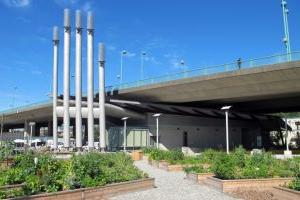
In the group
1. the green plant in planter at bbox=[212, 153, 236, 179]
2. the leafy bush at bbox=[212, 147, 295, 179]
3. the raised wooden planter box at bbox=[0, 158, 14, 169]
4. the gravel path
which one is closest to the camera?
the gravel path

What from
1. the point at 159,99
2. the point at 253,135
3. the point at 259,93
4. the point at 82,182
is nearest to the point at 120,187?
the point at 82,182

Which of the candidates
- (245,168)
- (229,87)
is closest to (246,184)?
(245,168)

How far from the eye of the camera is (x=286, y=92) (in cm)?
4606

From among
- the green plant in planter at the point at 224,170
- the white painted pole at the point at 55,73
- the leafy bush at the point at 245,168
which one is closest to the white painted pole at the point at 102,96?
the white painted pole at the point at 55,73

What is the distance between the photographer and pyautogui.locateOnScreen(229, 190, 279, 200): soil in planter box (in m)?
13.0

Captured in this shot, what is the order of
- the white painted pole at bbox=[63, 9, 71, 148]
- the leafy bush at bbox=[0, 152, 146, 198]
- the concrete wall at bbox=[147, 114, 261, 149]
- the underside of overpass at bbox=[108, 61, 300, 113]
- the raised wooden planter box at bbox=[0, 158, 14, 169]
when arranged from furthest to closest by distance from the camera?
1. the concrete wall at bbox=[147, 114, 261, 149]
2. the white painted pole at bbox=[63, 9, 71, 148]
3. the underside of overpass at bbox=[108, 61, 300, 113]
4. the raised wooden planter box at bbox=[0, 158, 14, 169]
5. the leafy bush at bbox=[0, 152, 146, 198]

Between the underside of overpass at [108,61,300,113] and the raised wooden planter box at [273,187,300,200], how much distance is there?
1012 inches

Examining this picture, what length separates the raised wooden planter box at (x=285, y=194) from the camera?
11388mm

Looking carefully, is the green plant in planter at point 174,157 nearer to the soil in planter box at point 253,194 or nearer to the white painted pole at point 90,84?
the soil in planter box at point 253,194

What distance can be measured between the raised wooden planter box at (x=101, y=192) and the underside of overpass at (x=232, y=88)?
83.0 ft

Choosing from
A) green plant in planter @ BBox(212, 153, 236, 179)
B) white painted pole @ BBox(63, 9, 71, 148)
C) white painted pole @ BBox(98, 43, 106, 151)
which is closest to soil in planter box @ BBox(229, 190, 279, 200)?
green plant in planter @ BBox(212, 153, 236, 179)

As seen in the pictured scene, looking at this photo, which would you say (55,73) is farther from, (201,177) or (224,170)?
(224,170)

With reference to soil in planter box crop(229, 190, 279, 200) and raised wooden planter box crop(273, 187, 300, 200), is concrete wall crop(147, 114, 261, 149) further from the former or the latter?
raised wooden planter box crop(273, 187, 300, 200)

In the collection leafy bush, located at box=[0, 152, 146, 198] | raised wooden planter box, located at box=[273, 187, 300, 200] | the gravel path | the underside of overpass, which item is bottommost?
the gravel path
